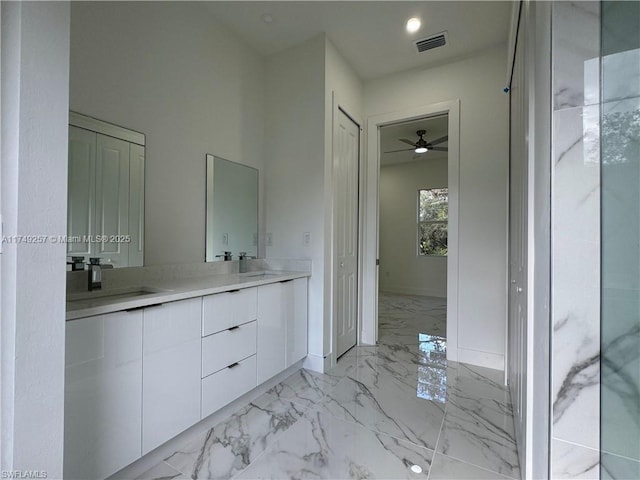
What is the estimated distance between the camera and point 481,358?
2736mm

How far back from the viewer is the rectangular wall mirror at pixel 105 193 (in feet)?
5.20

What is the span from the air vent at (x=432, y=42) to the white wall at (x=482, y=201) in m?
0.29

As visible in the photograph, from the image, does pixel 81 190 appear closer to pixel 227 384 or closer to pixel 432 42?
pixel 227 384

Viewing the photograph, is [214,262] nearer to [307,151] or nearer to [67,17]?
[307,151]

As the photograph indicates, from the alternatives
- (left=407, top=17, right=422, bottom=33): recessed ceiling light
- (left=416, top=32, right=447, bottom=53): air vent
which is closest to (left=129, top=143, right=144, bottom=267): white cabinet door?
(left=407, top=17, right=422, bottom=33): recessed ceiling light

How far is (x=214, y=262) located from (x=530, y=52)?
2332mm

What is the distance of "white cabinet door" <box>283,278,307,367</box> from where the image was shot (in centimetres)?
238

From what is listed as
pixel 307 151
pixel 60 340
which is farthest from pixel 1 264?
pixel 307 151

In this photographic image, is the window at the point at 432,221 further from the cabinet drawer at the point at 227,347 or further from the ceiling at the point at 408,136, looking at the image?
the cabinet drawer at the point at 227,347

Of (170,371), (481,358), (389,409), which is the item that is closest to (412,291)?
(481,358)

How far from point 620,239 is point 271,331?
6.43 ft

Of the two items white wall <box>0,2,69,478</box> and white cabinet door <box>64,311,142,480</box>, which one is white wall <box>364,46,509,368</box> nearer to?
white cabinet door <box>64,311,142,480</box>

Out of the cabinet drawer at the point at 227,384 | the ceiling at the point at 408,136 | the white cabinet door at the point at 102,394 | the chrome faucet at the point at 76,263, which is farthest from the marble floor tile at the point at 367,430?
the ceiling at the point at 408,136

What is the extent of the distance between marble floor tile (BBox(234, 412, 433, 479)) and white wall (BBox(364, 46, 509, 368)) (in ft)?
4.90
